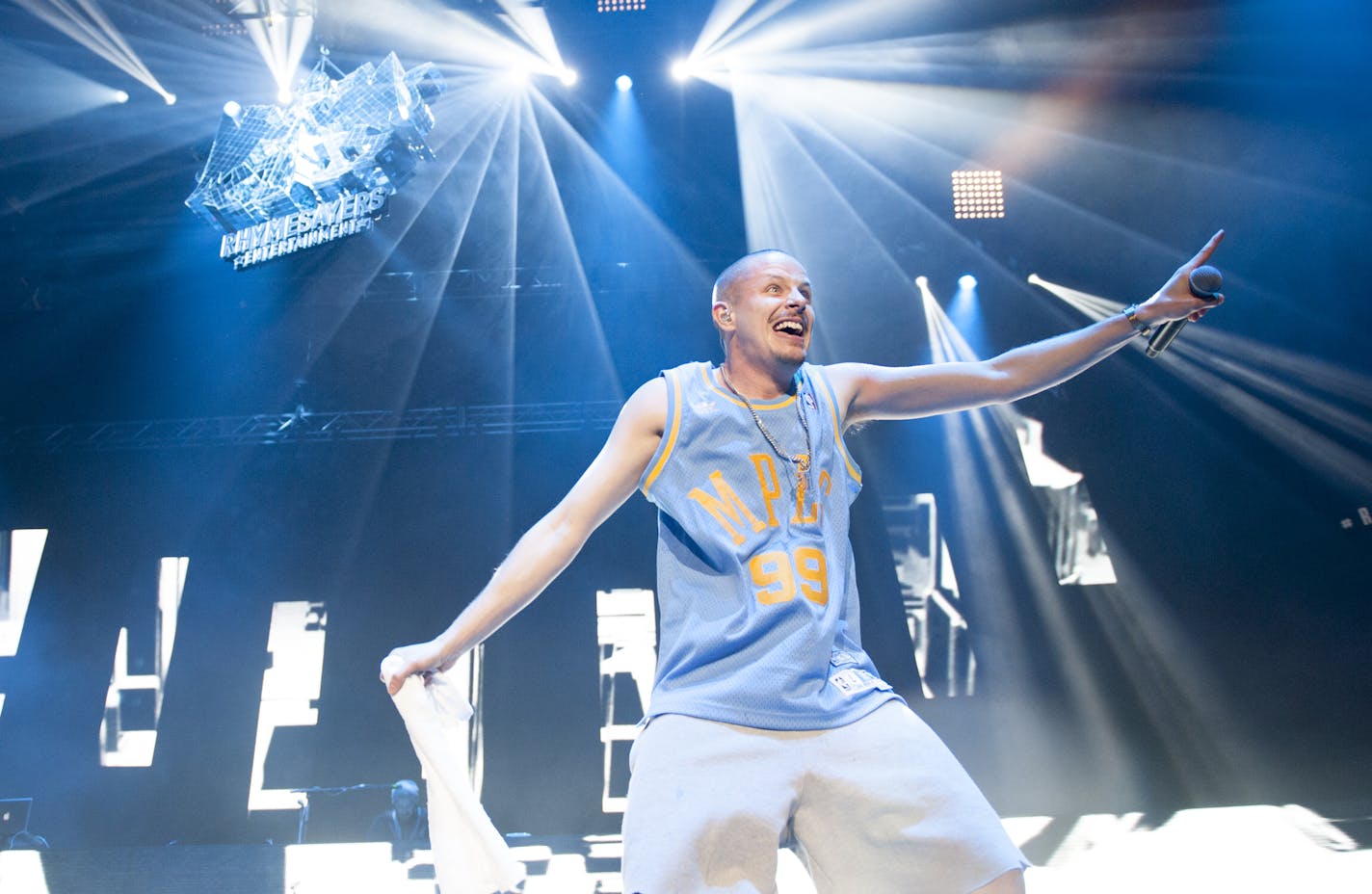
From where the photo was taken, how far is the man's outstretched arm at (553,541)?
1.76m

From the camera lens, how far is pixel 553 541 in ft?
6.06

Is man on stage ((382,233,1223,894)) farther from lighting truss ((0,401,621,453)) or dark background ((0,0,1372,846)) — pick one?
lighting truss ((0,401,621,453))

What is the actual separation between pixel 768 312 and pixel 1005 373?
58cm

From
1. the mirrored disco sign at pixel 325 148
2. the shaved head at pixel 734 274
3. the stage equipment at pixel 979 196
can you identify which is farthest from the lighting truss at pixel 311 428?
the shaved head at pixel 734 274

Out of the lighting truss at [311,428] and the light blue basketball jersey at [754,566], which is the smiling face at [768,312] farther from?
the lighting truss at [311,428]

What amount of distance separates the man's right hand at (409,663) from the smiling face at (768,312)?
87cm

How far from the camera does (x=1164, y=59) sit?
23.4 ft

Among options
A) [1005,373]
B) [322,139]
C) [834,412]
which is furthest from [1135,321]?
[322,139]

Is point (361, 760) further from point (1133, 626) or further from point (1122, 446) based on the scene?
point (1122, 446)

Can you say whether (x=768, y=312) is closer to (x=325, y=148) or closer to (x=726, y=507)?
(x=726, y=507)

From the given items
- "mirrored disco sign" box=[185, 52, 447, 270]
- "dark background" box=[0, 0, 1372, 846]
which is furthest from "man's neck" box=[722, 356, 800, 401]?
"dark background" box=[0, 0, 1372, 846]

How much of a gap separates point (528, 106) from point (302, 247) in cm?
199

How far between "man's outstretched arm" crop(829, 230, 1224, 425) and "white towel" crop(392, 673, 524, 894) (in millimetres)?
1095

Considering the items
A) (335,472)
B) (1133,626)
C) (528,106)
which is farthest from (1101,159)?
(335,472)
